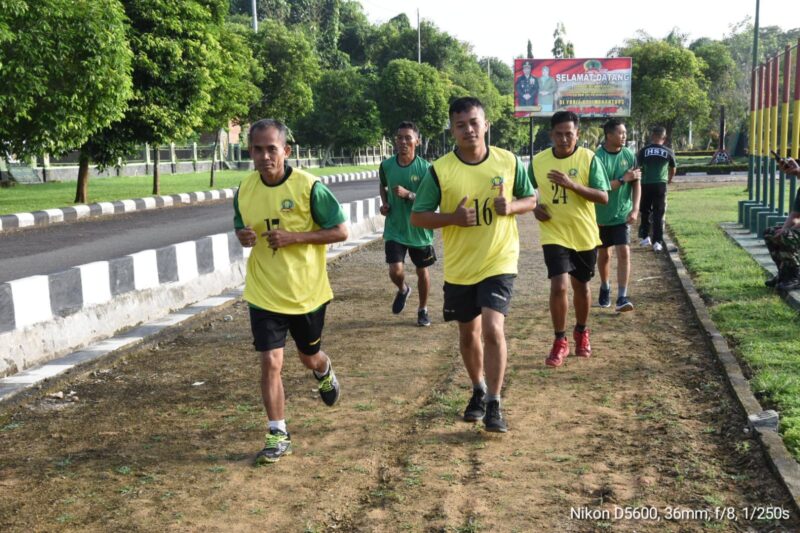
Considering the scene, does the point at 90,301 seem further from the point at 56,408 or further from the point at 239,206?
the point at 239,206

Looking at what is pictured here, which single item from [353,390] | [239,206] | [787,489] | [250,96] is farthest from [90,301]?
[250,96]

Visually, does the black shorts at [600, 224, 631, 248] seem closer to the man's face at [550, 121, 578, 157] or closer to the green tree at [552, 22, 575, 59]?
the man's face at [550, 121, 578, 157]

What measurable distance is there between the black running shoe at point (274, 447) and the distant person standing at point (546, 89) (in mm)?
34559

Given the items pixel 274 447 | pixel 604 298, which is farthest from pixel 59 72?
pixel 274 447

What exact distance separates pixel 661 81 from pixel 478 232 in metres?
43.1

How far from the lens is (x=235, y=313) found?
9297 mm

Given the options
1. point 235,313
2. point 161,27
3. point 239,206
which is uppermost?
point 161,27

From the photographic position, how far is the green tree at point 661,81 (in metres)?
45.8

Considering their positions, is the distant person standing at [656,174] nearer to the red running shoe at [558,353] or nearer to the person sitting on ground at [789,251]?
the person sitting on ground at [789,251]

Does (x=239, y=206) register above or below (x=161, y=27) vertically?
below

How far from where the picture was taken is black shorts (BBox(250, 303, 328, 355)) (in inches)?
188

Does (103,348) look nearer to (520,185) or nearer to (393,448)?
(393,448)

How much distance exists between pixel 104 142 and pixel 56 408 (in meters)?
18.6

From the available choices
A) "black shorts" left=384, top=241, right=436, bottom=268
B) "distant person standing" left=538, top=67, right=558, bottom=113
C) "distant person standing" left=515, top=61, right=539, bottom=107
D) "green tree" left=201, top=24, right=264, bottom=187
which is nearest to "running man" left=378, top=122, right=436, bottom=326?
"black shorts" left=384, top=241, right=436, bottom=268
